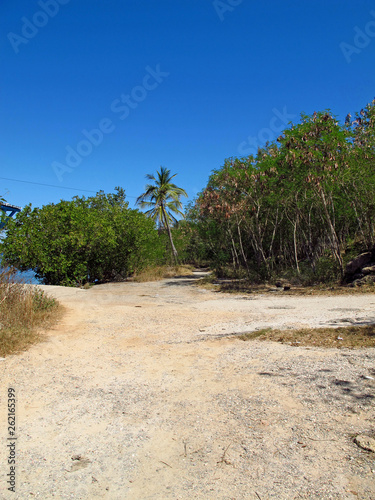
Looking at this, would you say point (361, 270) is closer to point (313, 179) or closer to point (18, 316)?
point (313, 179)

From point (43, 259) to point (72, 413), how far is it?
1496 centimetres

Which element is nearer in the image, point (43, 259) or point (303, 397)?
point (303, 397)

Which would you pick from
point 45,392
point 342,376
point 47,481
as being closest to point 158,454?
point 47,481

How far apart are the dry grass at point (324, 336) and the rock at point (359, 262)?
7897mm

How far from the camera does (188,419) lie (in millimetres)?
3787

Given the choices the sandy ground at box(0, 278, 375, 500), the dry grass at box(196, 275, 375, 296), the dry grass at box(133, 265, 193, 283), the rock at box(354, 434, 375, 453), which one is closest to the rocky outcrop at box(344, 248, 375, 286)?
the dry grass at box(196, 275, 375, 296)

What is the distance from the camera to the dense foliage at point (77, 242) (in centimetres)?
1759

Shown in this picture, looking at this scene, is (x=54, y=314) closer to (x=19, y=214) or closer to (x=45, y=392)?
(x=45, y=392)

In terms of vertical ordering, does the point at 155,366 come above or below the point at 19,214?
below

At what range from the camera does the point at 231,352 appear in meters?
6.11

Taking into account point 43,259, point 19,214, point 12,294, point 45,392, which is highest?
point 19,214

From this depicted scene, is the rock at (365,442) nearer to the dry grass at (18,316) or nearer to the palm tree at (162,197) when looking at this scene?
the dry grass at (18,316)

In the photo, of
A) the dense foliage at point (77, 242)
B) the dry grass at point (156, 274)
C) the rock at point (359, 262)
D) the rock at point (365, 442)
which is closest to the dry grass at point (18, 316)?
the rock at point (365, 442)

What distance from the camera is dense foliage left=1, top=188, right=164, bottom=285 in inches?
693
